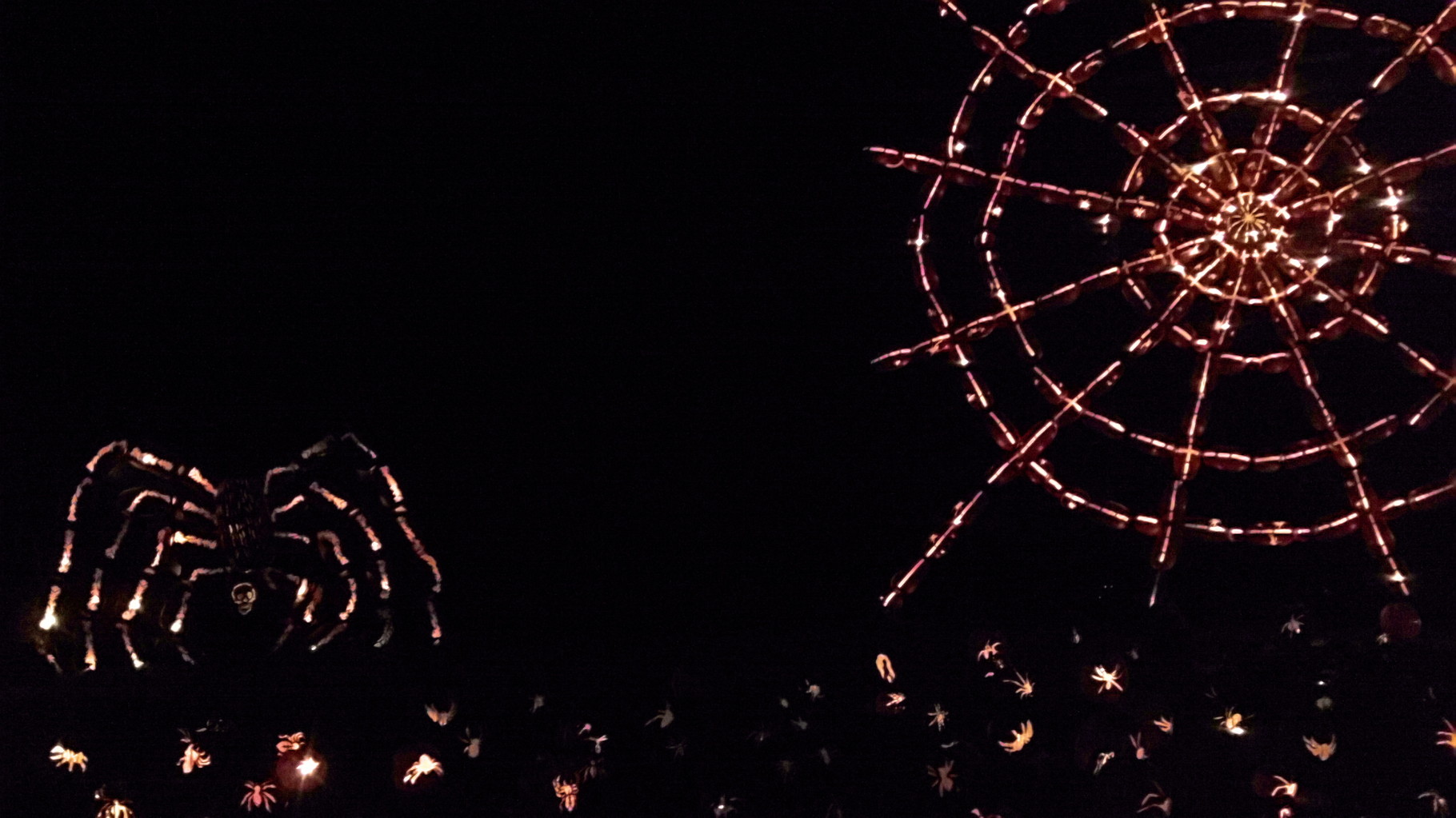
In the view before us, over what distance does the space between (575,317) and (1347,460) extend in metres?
1.10

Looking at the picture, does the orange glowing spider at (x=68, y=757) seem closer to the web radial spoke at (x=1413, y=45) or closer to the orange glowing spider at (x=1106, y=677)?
the orange glowing spider at (x=1106, y=677)

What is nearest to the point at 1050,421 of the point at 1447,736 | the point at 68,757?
the point at 1447,736

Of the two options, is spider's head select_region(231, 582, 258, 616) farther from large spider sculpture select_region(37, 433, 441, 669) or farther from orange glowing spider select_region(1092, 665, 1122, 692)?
orange glowing spider select_region(1092, 665, 1122, 692)

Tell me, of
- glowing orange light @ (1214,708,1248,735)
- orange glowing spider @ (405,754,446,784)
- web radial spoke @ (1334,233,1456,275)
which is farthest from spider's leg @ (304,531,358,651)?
web radial spoke @ (1334,233,1456,275)

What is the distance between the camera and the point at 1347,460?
133cm

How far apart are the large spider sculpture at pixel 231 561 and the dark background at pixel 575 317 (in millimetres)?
41

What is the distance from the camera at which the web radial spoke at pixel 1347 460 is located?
1.30 metres

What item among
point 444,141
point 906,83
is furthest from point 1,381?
point 906,83

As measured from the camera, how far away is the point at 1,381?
1396 millimetres

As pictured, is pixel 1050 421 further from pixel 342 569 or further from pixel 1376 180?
pixel 342 569

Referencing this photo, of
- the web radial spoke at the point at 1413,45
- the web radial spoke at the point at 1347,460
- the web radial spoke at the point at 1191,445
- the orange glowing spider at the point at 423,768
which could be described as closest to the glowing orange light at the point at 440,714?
the orange glowing spider at the point at 423,768

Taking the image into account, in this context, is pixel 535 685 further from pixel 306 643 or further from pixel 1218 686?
pixel 1218 686

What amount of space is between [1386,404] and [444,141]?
1.41m

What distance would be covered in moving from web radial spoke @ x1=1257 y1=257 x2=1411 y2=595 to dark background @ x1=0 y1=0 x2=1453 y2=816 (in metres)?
0.06
